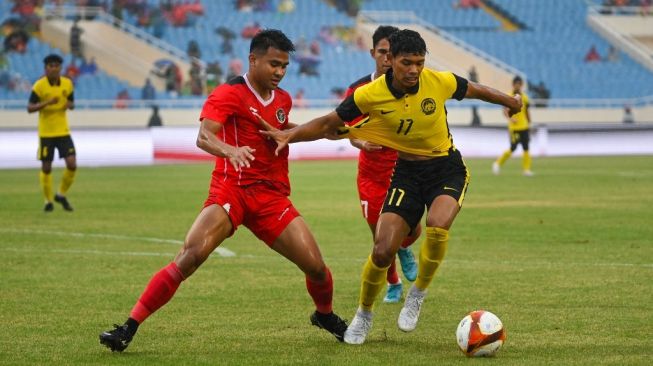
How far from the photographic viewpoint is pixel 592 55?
52656 mm

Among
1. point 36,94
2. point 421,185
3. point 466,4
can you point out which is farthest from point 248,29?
point 421,185

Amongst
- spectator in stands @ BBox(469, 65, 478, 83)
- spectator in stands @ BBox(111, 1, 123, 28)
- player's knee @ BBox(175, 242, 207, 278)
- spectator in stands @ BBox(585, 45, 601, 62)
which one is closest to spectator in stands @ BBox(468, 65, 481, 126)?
spectator in stands @ BBox(469, 65, 478, 83)

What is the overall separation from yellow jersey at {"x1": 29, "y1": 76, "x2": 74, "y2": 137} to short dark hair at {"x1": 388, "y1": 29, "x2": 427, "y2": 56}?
40.5ft

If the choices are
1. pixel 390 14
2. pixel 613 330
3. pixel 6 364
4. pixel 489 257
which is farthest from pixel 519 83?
pixel 390 14

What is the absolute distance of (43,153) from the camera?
1997 cm

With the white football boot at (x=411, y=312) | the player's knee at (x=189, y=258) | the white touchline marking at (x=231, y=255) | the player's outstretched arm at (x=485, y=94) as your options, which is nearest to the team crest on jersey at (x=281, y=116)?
the player's knee at (x=189, y=258)

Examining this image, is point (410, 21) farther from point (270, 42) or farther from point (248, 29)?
point (270, 42)

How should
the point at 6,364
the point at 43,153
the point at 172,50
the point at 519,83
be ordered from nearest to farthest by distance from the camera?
1. the point at 6,364
2. the point at 43,153
3. the point at 519,83
4. the point at 172,50

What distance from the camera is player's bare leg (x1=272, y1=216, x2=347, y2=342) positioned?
8.11 metres

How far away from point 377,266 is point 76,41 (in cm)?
3697

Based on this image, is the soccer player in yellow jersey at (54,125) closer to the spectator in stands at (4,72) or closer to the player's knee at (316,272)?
the player's knee at (316,272)

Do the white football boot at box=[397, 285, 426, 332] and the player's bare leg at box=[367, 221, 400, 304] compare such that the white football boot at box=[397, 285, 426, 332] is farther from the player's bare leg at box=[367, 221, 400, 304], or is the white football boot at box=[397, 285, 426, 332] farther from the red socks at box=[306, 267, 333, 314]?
the player's bare leg at box=[367, 221, 400, 304]

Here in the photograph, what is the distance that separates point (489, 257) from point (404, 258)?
8.73ft

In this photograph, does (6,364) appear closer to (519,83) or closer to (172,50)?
(519,83)
